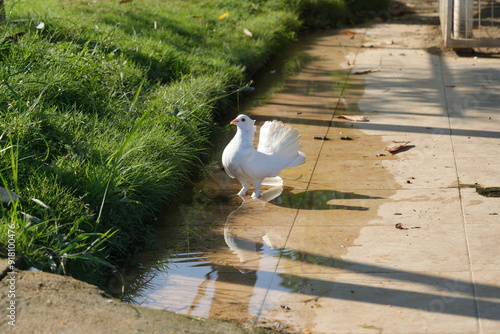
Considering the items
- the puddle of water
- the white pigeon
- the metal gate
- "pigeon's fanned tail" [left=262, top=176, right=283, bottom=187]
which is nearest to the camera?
the puddle of water

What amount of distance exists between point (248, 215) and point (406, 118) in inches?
102

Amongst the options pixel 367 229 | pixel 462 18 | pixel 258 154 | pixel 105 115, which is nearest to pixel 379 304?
pixel 367 229

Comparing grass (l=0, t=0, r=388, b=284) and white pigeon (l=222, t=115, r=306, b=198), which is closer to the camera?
grass (l=0, t=0, r=388, b=284)

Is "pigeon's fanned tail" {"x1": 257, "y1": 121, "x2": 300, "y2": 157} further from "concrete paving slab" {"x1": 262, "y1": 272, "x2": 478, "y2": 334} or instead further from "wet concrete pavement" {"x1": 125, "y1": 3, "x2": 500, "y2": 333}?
"concrete paving slab" {"x1": 262, "y1": 272, "x2": 478, "y2": 334}

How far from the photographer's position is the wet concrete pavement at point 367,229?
3.76 m

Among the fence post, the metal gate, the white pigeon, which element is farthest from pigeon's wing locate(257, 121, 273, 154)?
the fence post

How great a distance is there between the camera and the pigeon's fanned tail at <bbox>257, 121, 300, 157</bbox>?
17.9ft

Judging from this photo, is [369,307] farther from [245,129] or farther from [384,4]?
[384,4]

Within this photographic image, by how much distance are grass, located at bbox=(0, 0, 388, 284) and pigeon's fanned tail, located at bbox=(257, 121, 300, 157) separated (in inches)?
27.3

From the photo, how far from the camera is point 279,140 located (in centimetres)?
548

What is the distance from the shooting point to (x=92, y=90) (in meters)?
6.22

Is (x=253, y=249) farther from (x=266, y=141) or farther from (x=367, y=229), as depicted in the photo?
(x=266, y=141)

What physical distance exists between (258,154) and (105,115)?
1.44 meters

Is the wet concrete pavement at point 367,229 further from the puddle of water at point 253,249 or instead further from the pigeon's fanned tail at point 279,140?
the pigeon's fanned tail at point 279,140
